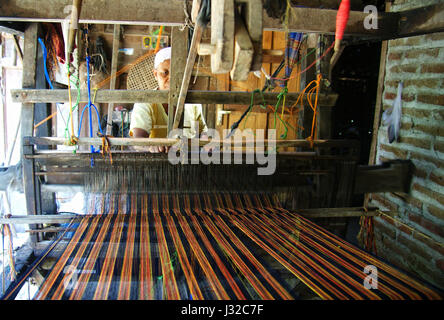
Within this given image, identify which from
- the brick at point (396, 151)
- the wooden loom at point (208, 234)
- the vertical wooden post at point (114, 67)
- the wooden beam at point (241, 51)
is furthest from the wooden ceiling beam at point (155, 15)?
the vertical wooden post at point (114, 67)

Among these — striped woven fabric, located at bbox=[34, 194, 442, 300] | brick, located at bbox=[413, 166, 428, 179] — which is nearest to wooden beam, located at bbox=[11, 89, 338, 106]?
striped woven fabric, located at bbox=[34, 194, 442, 300]

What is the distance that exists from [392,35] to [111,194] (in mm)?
2023

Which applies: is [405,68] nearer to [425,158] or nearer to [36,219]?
[425,158]

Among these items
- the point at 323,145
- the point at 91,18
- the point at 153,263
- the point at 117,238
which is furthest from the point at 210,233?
the point at 91,18

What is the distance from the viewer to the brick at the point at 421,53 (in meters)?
2.13

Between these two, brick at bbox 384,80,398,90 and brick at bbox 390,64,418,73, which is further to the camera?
brick at bbox 384,80,398,90

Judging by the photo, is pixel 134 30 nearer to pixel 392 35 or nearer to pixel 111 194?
pixel 111 194

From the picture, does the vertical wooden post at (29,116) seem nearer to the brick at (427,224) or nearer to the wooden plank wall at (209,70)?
the brick at (427,224)

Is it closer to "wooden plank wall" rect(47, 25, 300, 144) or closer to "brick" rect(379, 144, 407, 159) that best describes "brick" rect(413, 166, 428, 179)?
"brick" rect(379, 144, 407, 159)

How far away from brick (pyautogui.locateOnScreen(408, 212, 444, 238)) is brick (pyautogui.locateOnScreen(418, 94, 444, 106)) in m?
0.80

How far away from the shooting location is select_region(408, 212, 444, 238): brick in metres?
2.10

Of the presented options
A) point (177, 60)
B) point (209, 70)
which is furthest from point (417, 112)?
point (209, 70)

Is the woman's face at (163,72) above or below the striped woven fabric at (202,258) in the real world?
above

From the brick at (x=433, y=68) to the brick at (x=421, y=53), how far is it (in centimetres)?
6
